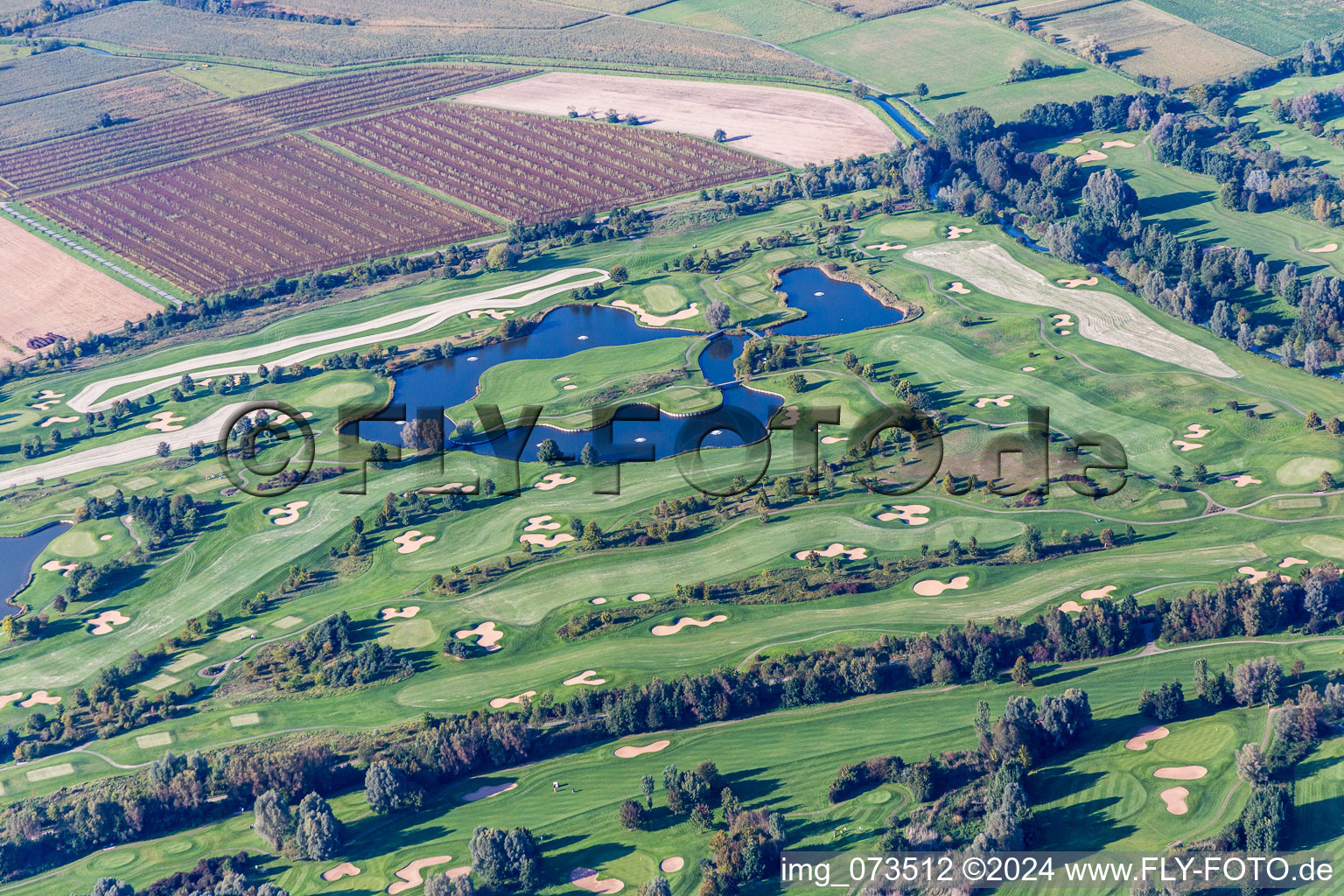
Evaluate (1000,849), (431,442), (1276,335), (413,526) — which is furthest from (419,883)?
(1276,335)

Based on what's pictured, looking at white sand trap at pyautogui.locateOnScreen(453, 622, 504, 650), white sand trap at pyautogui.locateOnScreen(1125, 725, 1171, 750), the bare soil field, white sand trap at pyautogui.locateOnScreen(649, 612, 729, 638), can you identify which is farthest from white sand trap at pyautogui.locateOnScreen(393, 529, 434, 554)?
the bare soil field

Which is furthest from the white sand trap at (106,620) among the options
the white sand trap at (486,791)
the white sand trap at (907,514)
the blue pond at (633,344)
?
the white sand trap at (907,514)

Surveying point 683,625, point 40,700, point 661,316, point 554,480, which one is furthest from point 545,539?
point 661,316

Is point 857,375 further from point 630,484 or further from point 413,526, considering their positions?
point 413,526

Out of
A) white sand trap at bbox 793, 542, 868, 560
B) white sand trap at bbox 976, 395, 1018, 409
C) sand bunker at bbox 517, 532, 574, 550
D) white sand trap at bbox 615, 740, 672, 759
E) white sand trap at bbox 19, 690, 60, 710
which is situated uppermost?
white sand trap at bbox 976, 395, 1018, 409

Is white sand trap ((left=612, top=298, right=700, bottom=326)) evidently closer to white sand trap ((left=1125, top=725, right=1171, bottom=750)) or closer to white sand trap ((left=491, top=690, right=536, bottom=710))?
white sand trap ((left=491, top=690, right=536, bottom=710))

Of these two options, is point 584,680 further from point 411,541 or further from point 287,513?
point 287,513

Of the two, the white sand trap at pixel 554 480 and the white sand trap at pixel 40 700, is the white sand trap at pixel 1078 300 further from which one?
the white sand trap at pixel 40 700
